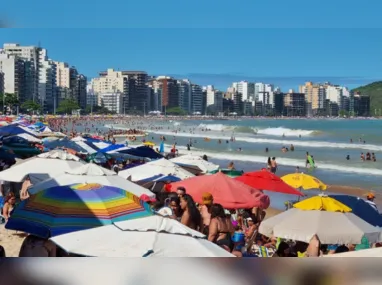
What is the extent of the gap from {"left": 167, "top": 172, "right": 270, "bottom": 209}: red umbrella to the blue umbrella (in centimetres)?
103

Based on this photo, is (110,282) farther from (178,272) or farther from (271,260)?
(271,260)

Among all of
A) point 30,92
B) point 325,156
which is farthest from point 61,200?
point 30,92

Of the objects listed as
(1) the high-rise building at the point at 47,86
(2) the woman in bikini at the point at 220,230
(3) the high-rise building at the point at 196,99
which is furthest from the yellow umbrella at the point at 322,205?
(3) the high-rise building at the point at 196,99

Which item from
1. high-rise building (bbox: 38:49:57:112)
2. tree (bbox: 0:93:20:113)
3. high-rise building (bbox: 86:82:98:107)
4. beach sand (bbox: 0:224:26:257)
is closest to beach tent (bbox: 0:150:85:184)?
beach sand (bbox: 0:224:26:257)

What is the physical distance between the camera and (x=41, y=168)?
26.4 ft

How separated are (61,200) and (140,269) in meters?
3.76

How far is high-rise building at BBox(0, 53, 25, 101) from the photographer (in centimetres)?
11431

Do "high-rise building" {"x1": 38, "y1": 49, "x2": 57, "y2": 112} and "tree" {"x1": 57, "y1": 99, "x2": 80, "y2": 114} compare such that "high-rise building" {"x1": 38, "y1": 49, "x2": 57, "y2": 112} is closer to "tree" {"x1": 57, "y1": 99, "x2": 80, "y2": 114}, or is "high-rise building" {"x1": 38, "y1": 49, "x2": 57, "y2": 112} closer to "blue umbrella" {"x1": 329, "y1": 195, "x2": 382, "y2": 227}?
"tree" {"x1": 57, "y1": 99, "x2": 80, "y2": 114}

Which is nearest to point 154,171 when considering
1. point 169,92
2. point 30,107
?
point 30,107

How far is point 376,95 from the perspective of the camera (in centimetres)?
19025

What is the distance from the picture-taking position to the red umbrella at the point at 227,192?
6776mm

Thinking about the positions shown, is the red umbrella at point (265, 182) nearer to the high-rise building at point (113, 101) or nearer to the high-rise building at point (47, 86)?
the high-rise building at point (47, 86)

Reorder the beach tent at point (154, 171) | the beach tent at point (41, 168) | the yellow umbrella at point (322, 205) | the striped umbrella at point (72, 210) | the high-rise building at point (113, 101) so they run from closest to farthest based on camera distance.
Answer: the striped umbrella at point (72, 210)
the yellow umbrella at point (322, 205)
the beach tent at point (41, 168)
the beach tent at point (154, 171)
the high-rise building at point (113, 101)

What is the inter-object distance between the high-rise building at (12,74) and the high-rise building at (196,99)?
74.2 m
